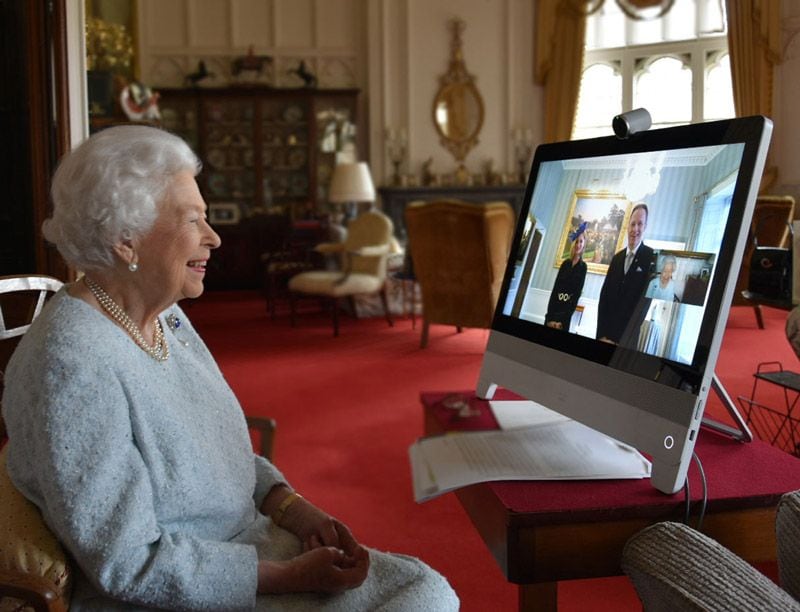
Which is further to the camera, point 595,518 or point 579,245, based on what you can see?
point 579,245

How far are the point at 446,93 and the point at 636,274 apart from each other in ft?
27.4

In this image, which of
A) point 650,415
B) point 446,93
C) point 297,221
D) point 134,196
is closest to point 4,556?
point 134,196

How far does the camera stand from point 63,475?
37.1 inches

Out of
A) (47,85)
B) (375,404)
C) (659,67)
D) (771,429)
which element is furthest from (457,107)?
(47,85)

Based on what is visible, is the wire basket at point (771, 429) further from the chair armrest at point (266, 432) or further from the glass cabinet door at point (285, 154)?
the glass cabinet door at point (285, 154)

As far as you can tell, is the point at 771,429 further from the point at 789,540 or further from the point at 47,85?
the point at 47,85

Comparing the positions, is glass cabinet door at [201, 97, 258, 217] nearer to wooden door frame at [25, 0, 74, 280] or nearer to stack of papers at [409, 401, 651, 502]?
wooden door frame at [25, 0, 74, 280]

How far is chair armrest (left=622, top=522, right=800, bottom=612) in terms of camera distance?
0.84 m

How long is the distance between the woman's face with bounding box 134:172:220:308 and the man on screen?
62 centimetres

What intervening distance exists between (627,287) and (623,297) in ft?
0.05

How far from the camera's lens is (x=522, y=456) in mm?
1194

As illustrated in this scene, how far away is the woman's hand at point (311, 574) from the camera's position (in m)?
1.12

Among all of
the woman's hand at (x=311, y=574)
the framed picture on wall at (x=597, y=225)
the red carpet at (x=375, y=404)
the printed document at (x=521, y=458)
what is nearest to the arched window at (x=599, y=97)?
the red carpet at (x=375, y=404)

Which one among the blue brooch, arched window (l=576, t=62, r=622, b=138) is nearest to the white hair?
the blue brooch
